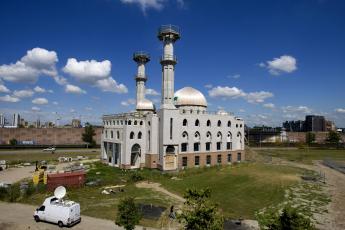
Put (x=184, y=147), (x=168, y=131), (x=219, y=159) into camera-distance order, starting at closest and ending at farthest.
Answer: (x=168, y=131), (x=184, y=147), (x=219, y=159)

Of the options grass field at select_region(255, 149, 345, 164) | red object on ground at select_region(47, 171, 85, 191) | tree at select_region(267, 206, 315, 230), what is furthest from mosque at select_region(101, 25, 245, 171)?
tree at select_region(267, 206, 315, 230)

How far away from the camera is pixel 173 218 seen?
2650 cm

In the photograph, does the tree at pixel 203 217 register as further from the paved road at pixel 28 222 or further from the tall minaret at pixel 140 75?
the tall minaret at pixel 140 75

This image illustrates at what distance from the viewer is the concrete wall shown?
108m

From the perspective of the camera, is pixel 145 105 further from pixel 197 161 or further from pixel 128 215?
pixel 128 215

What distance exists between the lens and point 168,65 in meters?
56.4

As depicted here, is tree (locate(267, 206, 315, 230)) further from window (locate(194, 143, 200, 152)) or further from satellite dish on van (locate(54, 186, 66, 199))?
window (locate(194, 143, 200, 152))

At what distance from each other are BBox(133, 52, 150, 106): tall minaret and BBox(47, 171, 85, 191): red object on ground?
31.6 metres

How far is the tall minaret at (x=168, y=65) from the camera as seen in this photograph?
55.8m

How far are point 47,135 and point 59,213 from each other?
9823cm

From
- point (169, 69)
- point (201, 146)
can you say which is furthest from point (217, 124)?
point (169, 69)

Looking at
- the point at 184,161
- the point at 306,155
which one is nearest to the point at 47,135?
the point at 184,161

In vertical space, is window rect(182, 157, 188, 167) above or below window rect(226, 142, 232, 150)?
below

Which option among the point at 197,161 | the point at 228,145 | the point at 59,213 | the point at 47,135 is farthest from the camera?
the point at 47,135
